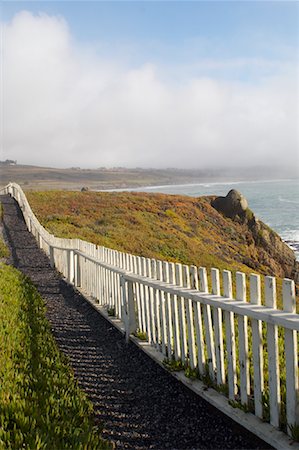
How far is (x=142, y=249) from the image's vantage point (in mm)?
20359

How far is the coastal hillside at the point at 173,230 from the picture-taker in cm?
2145

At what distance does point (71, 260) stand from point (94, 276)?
212cm

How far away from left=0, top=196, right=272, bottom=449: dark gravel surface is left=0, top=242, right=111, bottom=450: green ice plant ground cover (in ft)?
0.88

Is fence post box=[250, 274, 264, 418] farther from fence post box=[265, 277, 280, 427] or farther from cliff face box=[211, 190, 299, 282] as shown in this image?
cliff face box=[211, 190, 299, 282]

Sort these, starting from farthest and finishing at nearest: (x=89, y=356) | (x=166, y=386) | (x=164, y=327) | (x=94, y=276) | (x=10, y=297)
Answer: (x=94, y=276), (x=10, y=297), (x=89, y=356), (x=164, y=327), (x=166, y=386)

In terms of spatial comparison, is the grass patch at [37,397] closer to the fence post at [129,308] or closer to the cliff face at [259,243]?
the fence post at [129,308]

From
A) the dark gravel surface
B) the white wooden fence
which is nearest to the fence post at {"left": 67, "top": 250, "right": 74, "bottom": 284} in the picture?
the white wooden fence

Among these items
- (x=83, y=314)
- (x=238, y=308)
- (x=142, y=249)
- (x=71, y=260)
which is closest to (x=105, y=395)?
(x=238, y=308)

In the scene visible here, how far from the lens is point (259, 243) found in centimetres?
3550

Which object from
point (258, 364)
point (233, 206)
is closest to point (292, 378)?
point (258, 364)

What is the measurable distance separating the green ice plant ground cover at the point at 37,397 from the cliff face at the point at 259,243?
2631 centimetres

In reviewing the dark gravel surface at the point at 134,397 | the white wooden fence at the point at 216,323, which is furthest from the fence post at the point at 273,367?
the dark gravel surface at the point at 134,397

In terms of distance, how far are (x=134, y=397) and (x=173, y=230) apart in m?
24.0

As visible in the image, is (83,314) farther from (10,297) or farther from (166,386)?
(166,386)
